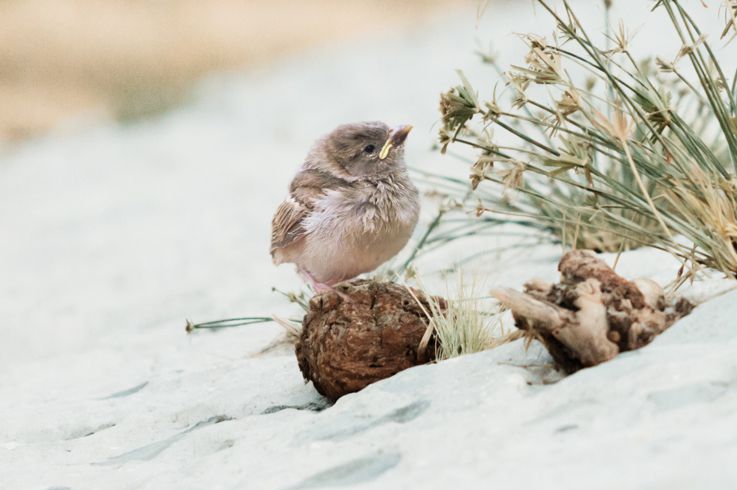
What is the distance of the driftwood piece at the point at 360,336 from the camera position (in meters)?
3.16

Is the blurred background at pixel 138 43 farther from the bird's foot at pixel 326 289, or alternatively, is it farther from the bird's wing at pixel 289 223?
the bird's foot at pixel 326 289

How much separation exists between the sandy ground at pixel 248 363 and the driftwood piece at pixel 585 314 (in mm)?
68

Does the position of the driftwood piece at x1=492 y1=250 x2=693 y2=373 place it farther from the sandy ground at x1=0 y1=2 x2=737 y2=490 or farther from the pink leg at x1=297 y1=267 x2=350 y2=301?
the pink leg at x1=297 y1=267 x2=350 y2=301

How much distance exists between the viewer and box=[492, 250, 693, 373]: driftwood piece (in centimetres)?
259

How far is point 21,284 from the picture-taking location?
6691mm

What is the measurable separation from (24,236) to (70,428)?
4.37 m

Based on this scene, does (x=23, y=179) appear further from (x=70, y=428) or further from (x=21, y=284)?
(x=70, y=428)

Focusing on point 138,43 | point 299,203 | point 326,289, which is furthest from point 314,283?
point 138,43

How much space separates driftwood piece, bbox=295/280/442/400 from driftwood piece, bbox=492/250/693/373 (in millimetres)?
564

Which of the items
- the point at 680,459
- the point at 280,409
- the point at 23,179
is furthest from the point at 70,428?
the point at 23,179

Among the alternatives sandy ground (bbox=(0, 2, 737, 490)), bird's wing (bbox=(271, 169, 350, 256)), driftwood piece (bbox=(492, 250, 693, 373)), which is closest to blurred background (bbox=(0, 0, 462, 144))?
sandy ground (bbox=(0, 2, 737, 490))

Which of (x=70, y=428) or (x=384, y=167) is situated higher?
(x=384, y=167)

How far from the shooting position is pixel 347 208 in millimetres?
3365

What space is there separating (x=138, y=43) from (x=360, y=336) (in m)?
8.24
